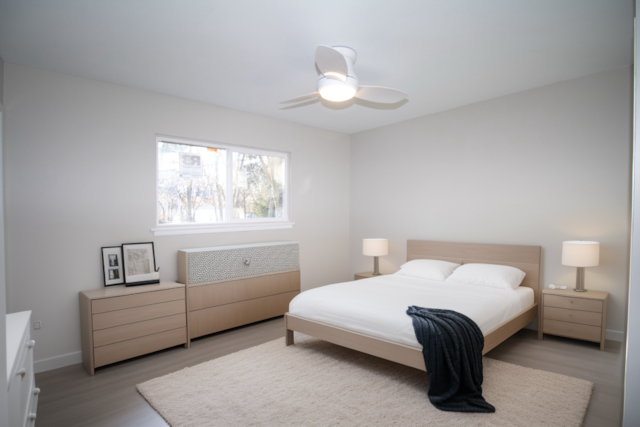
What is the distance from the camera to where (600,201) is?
3.57 metres

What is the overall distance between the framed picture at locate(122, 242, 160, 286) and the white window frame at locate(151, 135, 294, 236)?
0.23 meters

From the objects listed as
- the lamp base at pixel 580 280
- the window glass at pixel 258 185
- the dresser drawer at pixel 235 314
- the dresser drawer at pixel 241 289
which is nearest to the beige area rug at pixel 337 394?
the dresser drawer at pixel 235 314

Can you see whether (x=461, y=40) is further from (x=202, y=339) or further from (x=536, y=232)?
(x=202, y=339)

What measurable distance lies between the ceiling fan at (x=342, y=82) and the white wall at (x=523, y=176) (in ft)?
6.13

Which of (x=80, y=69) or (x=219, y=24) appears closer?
(x=219, y=24)

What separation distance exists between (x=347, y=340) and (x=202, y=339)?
169 cm

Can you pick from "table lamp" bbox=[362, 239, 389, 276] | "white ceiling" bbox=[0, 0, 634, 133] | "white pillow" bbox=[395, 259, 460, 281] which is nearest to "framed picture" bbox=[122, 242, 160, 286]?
"white ceiling" bbox=[0, 0, 634, 133]

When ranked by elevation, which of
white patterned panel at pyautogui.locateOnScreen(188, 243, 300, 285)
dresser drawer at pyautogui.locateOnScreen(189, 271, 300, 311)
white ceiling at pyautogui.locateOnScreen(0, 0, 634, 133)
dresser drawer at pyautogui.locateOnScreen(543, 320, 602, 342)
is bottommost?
dresser drawer at pyautogui.locateOnScreen(543, 320, 602, 342)

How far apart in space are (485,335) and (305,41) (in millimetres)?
2605

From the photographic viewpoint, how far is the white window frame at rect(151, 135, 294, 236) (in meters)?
3.96

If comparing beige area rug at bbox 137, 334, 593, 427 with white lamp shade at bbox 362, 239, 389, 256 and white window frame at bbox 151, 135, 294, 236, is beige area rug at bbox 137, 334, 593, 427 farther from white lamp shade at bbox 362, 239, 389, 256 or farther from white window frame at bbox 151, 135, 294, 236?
white lamp shade at bbox 362, 239, 389, 256

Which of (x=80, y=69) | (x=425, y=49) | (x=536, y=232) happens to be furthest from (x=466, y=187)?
(x=80, y=69)

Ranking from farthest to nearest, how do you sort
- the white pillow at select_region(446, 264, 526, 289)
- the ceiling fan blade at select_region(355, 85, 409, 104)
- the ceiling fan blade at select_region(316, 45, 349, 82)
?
the white pillow at select_region(446, 264, 526, 289) → the ceiling fan blade at select_region(355, 85, 409, 104) → the ceiling fan blade at select_region(316, 45, 349, 82)

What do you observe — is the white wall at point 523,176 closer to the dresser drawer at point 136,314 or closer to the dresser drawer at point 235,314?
the dresser drawer at point 235,314
